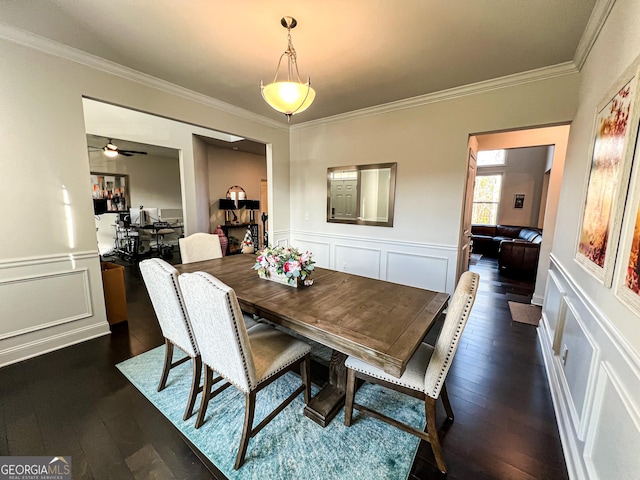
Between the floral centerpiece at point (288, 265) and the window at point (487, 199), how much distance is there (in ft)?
25.3

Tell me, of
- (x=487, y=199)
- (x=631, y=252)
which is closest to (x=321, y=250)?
(x=631, y=252)

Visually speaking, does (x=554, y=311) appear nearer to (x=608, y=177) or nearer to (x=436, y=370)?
(x=608, y=177)

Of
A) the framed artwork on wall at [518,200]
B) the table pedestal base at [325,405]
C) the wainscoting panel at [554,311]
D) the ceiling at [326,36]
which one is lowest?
the table pedestal base at [325,405]

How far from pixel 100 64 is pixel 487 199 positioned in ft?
30.4

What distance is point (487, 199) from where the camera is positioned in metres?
8.09

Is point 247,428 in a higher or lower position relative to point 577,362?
lower

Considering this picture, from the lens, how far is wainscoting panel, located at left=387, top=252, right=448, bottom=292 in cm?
325

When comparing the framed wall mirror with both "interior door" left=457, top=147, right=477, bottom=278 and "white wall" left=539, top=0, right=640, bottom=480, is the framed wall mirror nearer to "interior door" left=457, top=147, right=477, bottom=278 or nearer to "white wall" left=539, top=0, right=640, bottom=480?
"interior door" left=457, top=147, right=477, bottom=278

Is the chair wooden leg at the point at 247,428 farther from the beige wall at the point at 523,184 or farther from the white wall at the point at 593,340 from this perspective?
the beige wall at the point at 523,184

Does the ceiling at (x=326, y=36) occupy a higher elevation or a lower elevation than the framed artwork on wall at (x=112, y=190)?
higher

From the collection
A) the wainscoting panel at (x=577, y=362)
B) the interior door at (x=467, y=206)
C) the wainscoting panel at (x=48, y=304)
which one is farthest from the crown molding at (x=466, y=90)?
the wainscoting panel at (x=48, y=304)

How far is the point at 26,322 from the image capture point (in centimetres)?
224

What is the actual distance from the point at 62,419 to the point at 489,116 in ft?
14.6

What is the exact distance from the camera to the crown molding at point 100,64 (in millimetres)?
2006
